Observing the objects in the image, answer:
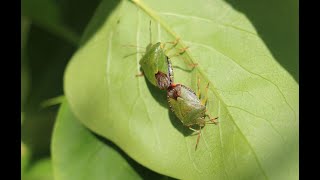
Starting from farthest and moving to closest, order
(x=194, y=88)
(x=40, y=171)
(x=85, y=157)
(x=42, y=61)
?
(x=42, y=61)
(x=40, y=171)
(x=85, y=157)
(x=194, y=88)

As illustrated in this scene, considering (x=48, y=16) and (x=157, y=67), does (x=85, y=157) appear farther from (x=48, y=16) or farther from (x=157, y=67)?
(x=48, y=16)

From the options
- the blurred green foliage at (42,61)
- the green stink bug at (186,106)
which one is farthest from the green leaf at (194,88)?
the blurred green foliage at (42,61)

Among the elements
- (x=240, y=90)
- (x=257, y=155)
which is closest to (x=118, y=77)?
(x=240, y=90)

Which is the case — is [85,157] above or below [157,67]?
below

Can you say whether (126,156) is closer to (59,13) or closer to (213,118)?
(213,118)

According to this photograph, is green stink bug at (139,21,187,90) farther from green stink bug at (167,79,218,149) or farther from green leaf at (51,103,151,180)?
green leaf at (51,103,151,180)

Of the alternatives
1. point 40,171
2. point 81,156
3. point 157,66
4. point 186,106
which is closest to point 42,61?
point 40,171

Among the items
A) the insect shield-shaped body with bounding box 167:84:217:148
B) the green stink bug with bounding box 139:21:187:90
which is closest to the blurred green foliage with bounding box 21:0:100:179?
the green stink bug with bounding box 139:21:187:90
